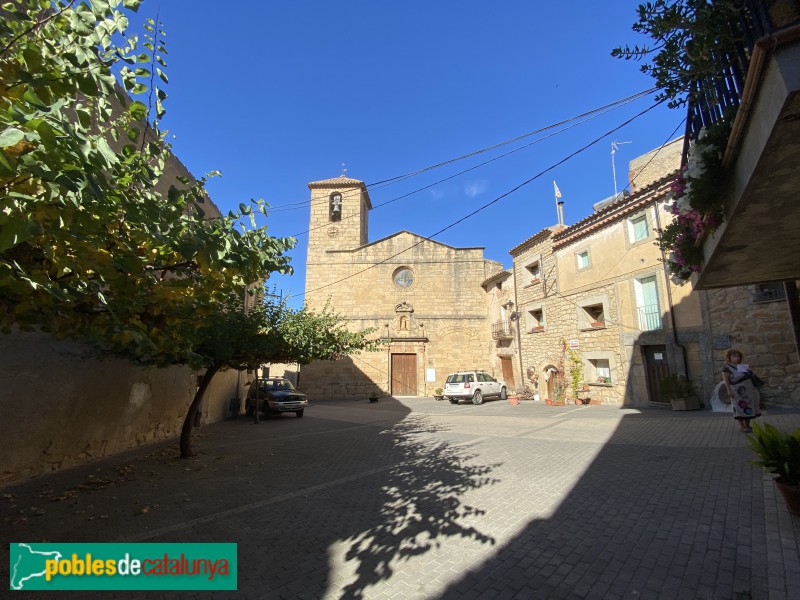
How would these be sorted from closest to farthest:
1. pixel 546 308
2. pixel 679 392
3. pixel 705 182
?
pixel 705 182, pixel 679 392, pixel 546 308

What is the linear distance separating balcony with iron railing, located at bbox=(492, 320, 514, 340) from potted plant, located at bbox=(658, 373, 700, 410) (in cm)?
954

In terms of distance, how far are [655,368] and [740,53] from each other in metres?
13.1

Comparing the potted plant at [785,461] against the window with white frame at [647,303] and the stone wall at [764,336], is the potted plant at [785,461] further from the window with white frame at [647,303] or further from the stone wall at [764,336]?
the window with white frame at [647,303]

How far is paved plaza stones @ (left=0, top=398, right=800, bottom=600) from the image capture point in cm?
299

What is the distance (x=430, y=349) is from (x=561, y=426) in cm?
1620

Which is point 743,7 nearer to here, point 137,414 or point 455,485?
A: point 455,485

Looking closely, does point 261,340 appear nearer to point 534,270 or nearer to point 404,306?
point 534,270

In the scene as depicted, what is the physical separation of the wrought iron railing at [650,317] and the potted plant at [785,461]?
10609 millimetres

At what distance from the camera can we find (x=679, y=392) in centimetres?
1162

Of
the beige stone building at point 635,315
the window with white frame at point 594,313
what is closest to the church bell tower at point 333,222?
the beige stone building at point 635,315

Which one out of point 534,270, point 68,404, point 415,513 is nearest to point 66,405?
point 68,404

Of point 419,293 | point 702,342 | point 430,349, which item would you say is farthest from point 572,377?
point 419,293

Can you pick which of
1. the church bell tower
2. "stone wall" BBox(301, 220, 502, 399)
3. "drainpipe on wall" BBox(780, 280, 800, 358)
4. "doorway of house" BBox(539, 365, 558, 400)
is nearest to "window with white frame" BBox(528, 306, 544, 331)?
"doorway of house" BBox(539, 365, 558, 400)

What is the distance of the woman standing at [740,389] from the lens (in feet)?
20.7
